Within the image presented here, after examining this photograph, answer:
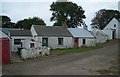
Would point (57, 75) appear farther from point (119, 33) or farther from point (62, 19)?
point (62, 19)

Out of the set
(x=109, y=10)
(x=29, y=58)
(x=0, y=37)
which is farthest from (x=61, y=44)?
(x=109, y=10)

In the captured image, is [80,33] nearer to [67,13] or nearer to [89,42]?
[89,42]

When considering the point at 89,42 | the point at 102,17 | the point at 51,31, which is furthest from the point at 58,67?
the point at 102,17

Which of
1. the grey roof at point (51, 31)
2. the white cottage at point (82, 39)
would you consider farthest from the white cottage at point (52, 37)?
the white cottage at point (82, 39)

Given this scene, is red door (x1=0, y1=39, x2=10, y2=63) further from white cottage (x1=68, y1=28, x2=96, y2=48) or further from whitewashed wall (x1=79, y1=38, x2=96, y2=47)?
whitewashed wall (x1=79, y1=38, x2=96, y2=47)

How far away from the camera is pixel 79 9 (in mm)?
71750

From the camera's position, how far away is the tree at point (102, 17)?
82.9 metres

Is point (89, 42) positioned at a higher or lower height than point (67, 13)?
lower

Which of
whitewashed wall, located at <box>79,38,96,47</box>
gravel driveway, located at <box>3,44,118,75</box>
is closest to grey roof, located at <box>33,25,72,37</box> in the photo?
whitewashed wall, located at <box>79,38,96,47</box>

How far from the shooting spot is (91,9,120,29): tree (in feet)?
272

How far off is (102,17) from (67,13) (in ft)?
56.7

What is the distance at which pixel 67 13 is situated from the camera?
2810 inches

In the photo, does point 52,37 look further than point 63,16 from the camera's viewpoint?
No

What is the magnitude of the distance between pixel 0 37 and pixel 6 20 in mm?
55989
